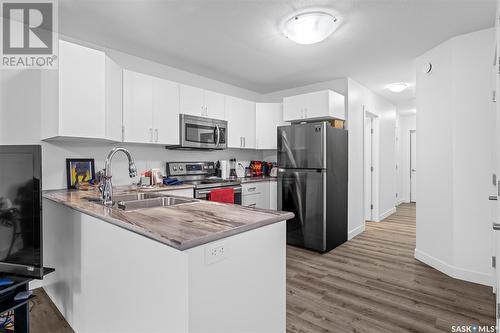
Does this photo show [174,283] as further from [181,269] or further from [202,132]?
[202,132]

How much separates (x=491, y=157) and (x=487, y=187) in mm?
299

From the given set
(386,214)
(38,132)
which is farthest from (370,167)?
(38,132)

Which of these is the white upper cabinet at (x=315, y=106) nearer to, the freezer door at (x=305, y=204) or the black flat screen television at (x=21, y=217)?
the freezer door at (x=305, y=204)

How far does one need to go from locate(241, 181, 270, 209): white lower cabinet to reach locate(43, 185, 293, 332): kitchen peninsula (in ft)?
6.54

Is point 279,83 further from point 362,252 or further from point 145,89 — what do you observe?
point 362,252

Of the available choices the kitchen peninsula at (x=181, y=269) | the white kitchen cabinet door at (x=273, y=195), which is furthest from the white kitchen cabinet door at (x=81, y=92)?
the white kitchen cabinet door at (x=273, y=195)

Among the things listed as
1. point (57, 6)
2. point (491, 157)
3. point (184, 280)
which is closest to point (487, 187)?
point (491, 157)

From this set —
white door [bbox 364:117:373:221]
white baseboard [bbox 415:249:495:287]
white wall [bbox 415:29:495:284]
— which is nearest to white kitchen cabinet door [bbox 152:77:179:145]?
white wall [bbox 415:29:495:284]

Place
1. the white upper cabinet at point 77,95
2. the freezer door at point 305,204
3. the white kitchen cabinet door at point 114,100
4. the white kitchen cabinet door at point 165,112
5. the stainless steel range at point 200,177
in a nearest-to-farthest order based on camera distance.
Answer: the white upper cabinet at point 77,95, the white kitchen cabinet door at point 114,100, the white kitchen cabinet door at point 165,112, the stainless steel range at point 200,177, the freezer door at point 305,204

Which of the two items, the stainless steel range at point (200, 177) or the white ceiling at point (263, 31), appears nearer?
the white ceiling at point (263, 31)

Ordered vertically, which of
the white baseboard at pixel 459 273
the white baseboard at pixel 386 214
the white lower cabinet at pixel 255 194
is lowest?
the white baseboard at pixel 459 273

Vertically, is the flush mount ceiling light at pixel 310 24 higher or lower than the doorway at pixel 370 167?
higher

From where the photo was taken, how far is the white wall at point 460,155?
265 centimetres

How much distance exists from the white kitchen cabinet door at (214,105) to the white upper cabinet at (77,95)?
1.36 metres
